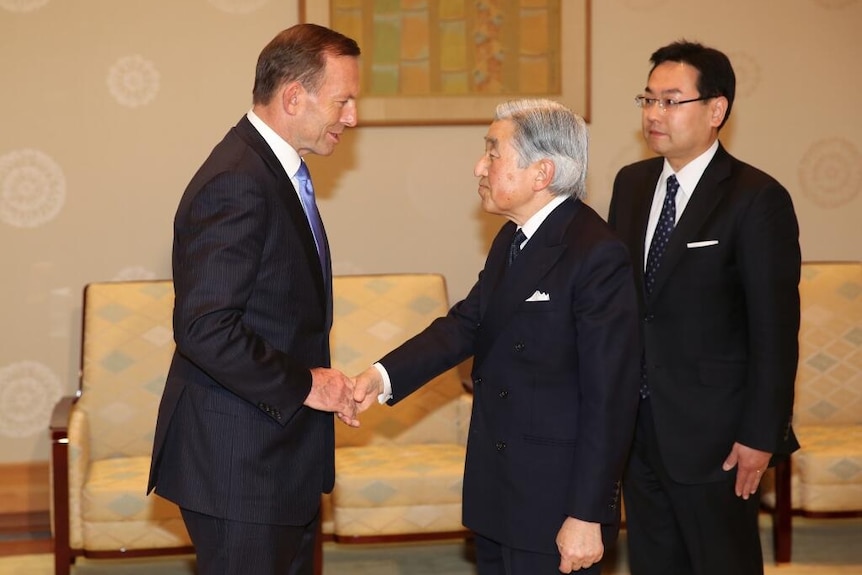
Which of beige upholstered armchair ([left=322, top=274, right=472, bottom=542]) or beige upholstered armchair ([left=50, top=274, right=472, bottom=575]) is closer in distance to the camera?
beige upholstered armchair ([left=50, top=274, right=472, bottom=575])

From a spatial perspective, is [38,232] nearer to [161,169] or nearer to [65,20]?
[161,169]

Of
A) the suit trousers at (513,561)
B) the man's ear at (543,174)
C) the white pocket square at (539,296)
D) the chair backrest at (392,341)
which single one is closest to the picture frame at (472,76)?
the chair backrest at (392,341)

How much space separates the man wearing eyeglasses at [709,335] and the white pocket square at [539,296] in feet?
2.57

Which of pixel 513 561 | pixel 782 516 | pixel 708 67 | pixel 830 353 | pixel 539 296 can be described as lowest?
pixel 782 516

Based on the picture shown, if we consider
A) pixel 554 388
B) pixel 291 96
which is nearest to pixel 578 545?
pixel 554 388

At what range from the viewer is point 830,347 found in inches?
195

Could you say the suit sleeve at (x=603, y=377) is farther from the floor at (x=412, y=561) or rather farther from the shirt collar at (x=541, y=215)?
the floor at (x=412, y=561)

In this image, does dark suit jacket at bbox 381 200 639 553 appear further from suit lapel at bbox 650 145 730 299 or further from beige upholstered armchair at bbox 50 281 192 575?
beige upholstered armchair at bbox 50 281 192 575

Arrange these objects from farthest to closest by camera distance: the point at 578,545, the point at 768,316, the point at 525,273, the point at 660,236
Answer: the point at 660,236 → the point at 768,316 → the point at 525,273 → the point at 578,545

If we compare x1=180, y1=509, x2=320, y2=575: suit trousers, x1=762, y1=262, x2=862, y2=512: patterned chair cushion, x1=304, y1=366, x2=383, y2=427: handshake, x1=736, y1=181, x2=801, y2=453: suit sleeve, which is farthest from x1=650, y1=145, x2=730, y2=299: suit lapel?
x1=762, y1=262, x2=862, y2=512: patterned chair cushion

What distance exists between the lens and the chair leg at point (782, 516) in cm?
439

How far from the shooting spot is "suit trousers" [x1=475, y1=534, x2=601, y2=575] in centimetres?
251

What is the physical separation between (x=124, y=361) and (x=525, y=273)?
8.42 ft

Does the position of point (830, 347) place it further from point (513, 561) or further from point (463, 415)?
point (513, 561)
